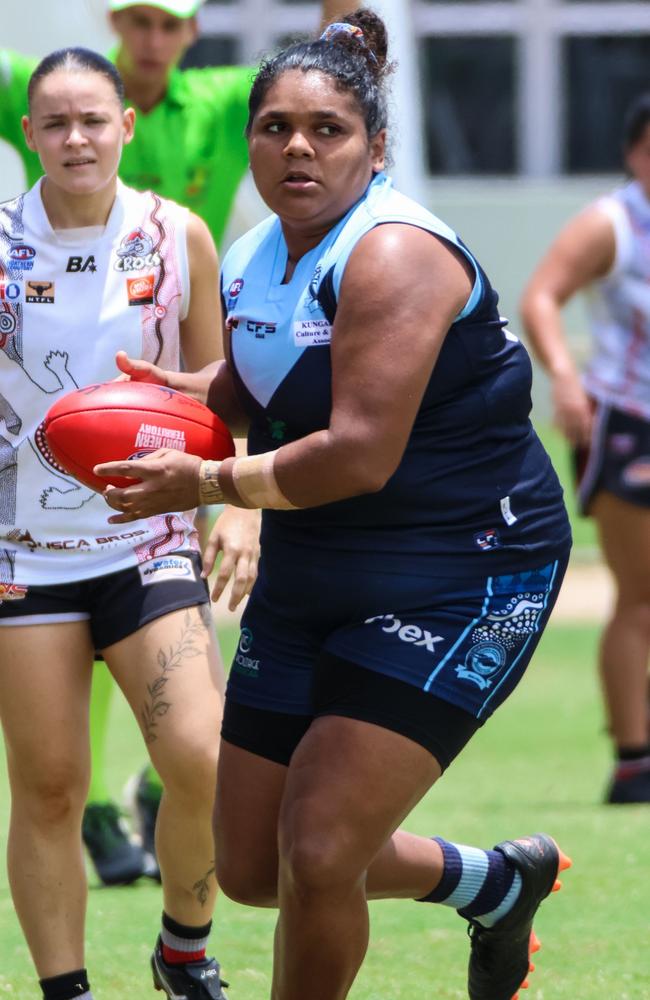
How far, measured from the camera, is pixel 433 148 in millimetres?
26062

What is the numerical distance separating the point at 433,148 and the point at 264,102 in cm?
2245

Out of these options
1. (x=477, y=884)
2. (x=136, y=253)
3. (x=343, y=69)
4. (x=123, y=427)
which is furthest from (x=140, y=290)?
(x=477, y=884)

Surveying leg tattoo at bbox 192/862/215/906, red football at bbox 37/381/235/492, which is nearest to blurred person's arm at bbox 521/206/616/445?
leg tattoo at bbox 192/862/215/906

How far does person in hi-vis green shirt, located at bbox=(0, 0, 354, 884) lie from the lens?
20.9ft

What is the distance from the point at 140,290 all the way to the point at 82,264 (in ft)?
0.51

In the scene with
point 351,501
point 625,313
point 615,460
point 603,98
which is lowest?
point 603,98

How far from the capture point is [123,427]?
407cm

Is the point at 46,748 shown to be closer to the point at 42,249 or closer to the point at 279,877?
the point at 279,877

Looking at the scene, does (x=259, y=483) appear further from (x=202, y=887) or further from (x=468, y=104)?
(x=468, y=104)

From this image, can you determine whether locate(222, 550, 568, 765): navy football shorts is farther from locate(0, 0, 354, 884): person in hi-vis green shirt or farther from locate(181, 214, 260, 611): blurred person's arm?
locate(0, 0, 354, 884): person in hi-vis green shirt

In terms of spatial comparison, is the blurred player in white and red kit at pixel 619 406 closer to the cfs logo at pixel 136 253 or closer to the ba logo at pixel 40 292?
the cfs logo at pixel 136 253

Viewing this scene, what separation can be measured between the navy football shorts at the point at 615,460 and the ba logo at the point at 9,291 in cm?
368

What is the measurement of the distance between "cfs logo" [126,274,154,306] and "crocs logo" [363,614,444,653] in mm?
1169

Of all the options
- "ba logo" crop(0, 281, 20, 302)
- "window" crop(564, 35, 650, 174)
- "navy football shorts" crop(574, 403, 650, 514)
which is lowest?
"window" crop(564, 35, 650, 174)
